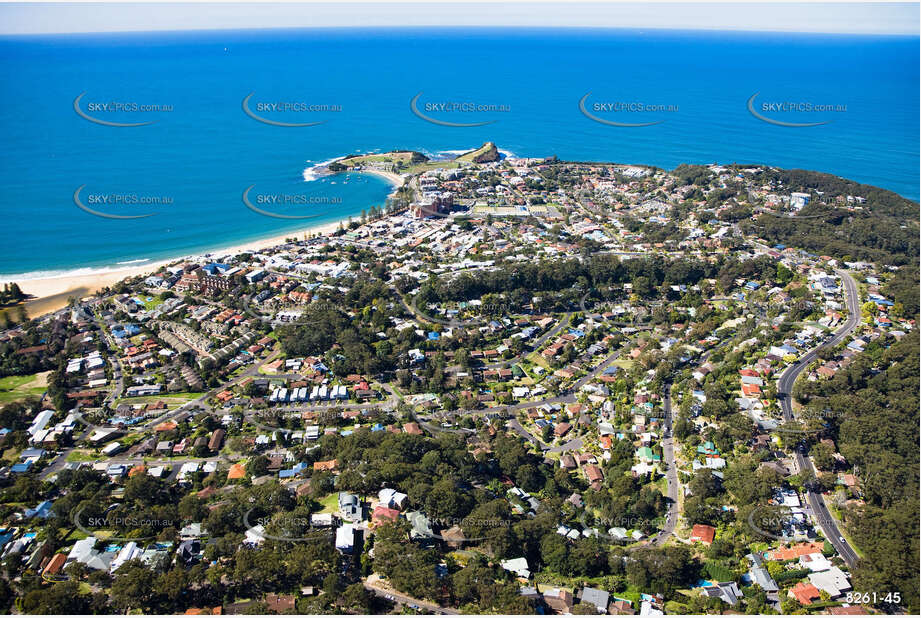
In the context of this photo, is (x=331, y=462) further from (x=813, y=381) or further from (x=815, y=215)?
(x=815, y=215)

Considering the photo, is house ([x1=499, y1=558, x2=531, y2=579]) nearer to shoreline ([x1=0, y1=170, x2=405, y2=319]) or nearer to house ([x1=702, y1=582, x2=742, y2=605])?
house ([x1=702, y1=582, x2=742, y2=605])

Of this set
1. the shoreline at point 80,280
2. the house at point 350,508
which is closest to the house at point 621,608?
the house at point 350,508

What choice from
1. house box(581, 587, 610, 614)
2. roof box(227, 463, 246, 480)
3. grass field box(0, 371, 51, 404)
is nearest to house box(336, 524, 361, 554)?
roof box(227, 463, 246, 480)

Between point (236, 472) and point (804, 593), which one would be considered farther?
point (236, 472)

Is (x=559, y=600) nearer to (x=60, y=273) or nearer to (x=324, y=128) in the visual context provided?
(x=60, y=273)

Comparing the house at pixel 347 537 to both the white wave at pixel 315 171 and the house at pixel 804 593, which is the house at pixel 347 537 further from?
the white wave at pixel 315 171

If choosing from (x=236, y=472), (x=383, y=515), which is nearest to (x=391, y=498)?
(x=383, y=515)

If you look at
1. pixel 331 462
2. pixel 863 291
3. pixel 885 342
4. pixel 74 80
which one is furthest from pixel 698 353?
pixel 74 80
